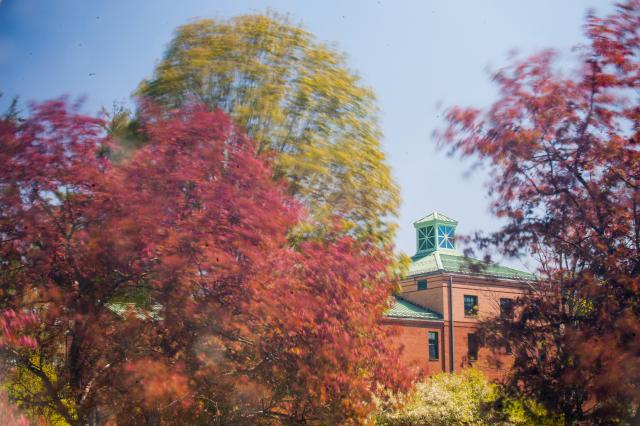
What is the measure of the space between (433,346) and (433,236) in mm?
6188

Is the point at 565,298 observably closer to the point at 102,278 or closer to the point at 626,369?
the point at 626,369

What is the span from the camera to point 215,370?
6.37 meters

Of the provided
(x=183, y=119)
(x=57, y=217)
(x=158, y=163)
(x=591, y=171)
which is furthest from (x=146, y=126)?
(x=591, y=171)

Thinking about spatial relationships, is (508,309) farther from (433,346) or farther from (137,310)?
(433,346)

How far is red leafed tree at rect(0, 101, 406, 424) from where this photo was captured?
6.00 metres

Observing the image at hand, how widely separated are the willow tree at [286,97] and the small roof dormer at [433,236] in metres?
19.5

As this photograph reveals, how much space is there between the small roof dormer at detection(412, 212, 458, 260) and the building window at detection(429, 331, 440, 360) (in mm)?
4190

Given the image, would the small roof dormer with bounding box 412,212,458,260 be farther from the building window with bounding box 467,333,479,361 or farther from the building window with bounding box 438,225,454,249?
the building window with bounding box 467,333,479,361

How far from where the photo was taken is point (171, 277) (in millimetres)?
6043

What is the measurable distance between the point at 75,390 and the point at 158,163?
273cm

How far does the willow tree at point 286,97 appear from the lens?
7617 millimetres

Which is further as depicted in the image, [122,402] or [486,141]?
[486,141]

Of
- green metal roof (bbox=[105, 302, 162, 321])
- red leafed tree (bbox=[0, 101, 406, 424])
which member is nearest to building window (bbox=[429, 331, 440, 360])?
red leafed tree (bbox=[0, 101, 406, 424])

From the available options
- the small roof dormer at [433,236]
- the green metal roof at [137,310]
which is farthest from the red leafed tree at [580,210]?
the small roof dormer at [433,236]
